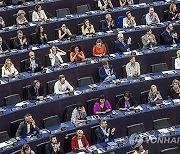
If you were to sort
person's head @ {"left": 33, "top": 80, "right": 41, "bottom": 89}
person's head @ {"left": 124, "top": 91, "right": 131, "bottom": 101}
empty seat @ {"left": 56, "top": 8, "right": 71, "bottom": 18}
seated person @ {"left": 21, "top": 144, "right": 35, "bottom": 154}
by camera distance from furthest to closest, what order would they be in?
empty seat @ {"left": 56, "top": 8, "right": 71, "bottom": 18} < person's head @ {"left": 33, "top": 80, "right": 41, "bottom": 89} < person's head @ {"left": 124, "top": 91, "right": 131, "bottom": 101} < seated person @ {"left": 21, "top": 144, "right": 35, "bottom": 154}

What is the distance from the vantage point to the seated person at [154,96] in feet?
→ 44.4

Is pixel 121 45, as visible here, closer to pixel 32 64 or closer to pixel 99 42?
pixel 99 42

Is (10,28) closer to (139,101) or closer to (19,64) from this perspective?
(19,64)

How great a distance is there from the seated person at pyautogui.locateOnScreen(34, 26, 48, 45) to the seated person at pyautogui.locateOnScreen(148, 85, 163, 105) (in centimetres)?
419

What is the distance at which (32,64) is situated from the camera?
14.8 meters

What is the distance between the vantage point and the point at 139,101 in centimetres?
1470

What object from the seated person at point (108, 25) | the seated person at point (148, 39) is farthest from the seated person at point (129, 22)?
the seated person at point (148, 39)

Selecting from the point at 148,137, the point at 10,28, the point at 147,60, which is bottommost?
the point at 148,137

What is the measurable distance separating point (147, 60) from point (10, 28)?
4519 millimetres

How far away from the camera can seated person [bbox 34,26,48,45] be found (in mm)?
16078

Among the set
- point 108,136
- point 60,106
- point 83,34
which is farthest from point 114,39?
point 108,136

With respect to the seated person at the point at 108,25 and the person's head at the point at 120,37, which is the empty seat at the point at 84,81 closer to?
the person's head at the point at 120,37

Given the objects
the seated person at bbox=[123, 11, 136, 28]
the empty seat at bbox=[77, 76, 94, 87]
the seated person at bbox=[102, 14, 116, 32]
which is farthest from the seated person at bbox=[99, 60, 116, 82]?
the seated person at bbox=[123, 11, 136, 28]

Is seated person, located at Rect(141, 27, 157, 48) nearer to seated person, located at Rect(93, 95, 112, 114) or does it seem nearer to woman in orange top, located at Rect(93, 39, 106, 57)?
woman in orange top, located at Rect(93, 39, 106, 57)
